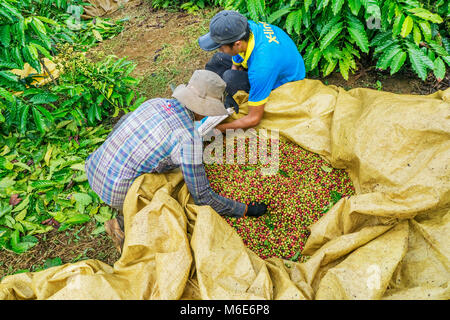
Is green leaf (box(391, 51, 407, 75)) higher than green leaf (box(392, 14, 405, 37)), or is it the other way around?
green leaf (box(392, 14, 405, 37))

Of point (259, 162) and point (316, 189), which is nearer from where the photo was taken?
point (316, 189)

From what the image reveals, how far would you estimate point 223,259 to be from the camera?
1.42m

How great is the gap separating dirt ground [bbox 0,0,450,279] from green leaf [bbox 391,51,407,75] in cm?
38

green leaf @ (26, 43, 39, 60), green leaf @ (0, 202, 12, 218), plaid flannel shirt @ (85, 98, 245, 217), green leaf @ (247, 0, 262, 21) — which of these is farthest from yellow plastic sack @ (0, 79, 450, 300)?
green leaf @ (26, 43, 39, 60)

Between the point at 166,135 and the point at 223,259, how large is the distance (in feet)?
2.23

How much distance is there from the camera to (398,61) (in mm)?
2141

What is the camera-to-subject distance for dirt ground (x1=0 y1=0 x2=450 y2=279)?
1.96 meters

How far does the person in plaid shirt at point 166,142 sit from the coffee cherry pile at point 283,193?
27 cm

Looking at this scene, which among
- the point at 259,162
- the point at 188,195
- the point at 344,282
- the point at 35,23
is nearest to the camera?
the point at 344,282

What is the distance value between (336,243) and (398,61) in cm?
142

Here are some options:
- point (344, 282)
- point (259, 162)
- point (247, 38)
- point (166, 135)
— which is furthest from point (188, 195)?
point (247, 38)

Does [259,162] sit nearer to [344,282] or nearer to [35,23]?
[344,282]

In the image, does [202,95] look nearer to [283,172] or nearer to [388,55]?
[283,172]

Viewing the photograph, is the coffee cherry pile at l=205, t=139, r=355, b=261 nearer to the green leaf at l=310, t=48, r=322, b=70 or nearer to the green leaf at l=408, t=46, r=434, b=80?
the green leaf at l=310, t=48, r=322, b=70
